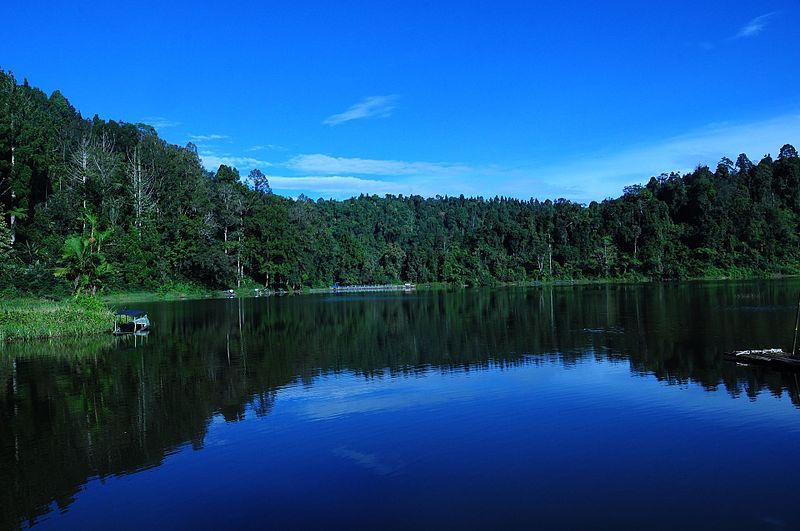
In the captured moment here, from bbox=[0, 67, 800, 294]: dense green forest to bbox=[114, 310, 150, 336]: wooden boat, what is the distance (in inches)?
178

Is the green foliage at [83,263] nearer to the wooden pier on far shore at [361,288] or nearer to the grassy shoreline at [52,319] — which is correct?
the grassy shoreline at [52,319]

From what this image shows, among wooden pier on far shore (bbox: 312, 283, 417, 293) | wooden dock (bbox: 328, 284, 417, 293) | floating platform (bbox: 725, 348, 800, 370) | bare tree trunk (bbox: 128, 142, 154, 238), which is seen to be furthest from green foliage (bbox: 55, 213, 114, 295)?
wooden dock (bbox: 328, 284, 417, 293)

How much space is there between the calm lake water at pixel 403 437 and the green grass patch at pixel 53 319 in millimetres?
2979

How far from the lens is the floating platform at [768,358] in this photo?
2028cm

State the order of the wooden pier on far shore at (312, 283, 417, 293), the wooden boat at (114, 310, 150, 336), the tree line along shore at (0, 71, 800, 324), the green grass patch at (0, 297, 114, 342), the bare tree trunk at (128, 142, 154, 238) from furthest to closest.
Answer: the wooden pier on far shore at (312, 283, 417, 293)
the bare tree trunk at (128, 142, 154, 238)
the tree line along shore at (0, 71, 800, 324)
the wooden boat at (114, 310, 150, 336)
the green grass patch at (0, 297, 114, 342)

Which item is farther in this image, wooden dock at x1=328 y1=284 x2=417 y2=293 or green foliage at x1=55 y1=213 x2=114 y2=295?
wooden dock at x1=328 y1=284 x2=417 y2=293

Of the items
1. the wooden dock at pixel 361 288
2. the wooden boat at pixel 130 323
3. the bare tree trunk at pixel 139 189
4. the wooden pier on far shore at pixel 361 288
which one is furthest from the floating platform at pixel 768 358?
the wooden dock at pixel 361 288

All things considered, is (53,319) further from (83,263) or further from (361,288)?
(361,288)

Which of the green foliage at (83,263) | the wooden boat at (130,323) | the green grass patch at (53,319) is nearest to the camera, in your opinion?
the green grass patch at (53,319)

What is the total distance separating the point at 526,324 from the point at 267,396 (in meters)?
23.3

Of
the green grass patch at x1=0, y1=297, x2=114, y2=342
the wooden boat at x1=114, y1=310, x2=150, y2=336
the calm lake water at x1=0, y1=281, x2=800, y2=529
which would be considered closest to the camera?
the calm lake water at x1=0, y1=281, x2=800, y2=529

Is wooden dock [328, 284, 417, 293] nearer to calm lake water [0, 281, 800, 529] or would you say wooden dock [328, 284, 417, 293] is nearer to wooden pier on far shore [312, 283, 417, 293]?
wooden pier on far shore [312, 283, 417, 293]

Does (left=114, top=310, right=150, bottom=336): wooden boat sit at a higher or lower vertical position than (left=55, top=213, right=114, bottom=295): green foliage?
lower

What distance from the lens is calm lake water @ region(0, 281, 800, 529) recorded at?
10062 mm
